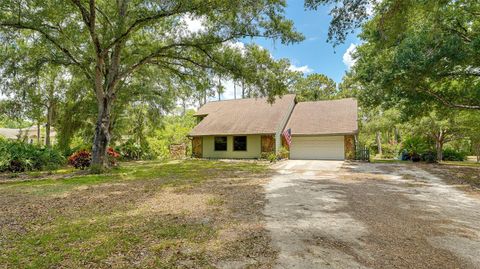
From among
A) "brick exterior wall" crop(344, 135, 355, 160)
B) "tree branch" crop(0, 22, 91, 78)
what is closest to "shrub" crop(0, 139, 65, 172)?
"tree branch" crop(0, 22, 91, 78)

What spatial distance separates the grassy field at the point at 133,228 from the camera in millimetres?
3480

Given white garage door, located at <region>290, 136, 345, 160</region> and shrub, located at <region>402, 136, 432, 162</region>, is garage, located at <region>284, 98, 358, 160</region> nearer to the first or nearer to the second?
white garage door, located at <region>290, 136, 345, 160</region>

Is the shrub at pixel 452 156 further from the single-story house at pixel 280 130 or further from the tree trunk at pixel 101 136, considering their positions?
the tree trunk at pixel 101 136

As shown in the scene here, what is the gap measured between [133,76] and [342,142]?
581 inches

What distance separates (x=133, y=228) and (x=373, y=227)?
4087 millimetres

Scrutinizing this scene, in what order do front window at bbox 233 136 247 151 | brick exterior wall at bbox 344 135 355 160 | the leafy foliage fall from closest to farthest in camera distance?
the leafy foliage → brick exterior wall at bbox 344 135 355 160 → front window at bbox 233 136 247 151

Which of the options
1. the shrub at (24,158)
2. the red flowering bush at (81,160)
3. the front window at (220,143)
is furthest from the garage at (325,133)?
the shrub at (24,158)

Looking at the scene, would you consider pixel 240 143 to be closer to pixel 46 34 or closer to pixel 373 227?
pixel 46 34

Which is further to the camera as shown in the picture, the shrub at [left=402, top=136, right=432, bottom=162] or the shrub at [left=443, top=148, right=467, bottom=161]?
the shrub at [left=443, top=148, right=467, bottom=161]

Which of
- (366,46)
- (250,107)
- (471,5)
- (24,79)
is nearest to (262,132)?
(250,107)

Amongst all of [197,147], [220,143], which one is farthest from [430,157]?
[197,147]

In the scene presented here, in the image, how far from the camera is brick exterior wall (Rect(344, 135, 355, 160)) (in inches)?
763

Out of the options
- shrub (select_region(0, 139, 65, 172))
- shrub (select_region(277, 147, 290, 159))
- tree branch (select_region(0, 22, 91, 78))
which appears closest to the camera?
tree branch (select_region(0, 22, 91, 78))

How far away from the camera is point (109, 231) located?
4516 millimetres
